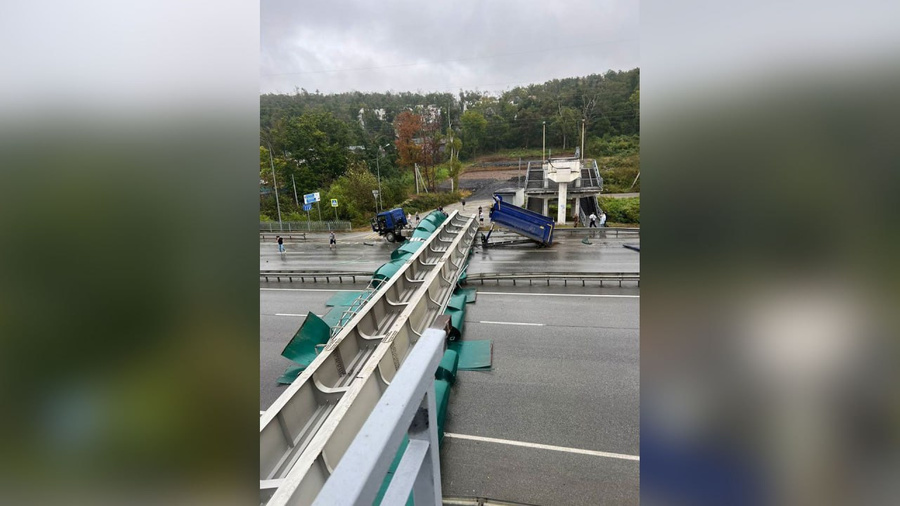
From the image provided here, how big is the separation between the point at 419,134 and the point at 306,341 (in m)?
46.4

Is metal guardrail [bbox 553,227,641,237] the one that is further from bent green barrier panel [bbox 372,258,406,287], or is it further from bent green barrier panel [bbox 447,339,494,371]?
bent green barrier panel [bbox 447,339,494,371]

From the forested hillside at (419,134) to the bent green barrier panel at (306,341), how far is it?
28777 millimetres

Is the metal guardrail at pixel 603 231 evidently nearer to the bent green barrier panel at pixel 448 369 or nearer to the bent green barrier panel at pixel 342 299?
the bent green barrier panel at pixel 342 299

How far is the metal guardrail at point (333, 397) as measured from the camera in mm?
3436

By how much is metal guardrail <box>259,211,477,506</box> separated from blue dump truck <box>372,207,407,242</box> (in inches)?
511

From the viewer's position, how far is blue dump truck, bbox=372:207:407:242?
21719 mm

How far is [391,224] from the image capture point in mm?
21859

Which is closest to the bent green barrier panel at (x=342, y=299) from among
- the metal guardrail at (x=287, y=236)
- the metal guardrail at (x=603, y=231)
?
the metal guardrail at (x=603, y=231)
